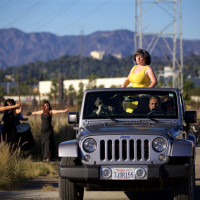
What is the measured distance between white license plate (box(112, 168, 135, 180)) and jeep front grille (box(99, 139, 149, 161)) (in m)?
0.15

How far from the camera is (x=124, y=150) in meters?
7.89

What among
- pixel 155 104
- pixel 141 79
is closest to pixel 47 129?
pixel 141 79

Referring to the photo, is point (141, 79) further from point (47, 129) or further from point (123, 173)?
point (47, 129)

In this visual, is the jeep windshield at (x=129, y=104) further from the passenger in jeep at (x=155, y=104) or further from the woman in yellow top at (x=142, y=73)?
the woman in yellow top at (x=142, y=73)

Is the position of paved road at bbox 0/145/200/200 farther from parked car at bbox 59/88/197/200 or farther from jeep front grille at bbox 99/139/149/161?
→ jeep front grille at bbox 99/139/149/161

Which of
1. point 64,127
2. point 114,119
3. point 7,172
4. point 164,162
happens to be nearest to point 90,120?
point 114,119

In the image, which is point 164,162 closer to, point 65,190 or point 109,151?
point 109,151

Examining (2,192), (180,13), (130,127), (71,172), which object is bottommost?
(2,192)

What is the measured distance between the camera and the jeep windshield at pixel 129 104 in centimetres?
923

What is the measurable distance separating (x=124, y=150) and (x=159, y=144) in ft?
1.53

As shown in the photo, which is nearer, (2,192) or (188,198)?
(188,198)

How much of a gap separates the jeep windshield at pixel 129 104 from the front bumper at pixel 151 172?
4.95ft

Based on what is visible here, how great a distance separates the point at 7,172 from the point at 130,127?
336 centimetres

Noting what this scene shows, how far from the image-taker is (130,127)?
8.32m
